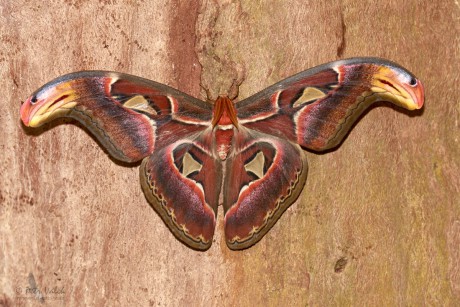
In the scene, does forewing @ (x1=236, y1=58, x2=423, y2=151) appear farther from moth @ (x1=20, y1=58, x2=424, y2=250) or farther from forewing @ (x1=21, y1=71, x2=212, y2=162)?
forewing @ (x1=21, y1=71, x2=212, y2=162)

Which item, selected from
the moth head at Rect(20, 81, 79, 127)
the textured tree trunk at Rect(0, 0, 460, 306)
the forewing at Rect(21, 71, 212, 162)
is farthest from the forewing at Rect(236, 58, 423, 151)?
the moth head at Rect(20, 81, 79, 127)

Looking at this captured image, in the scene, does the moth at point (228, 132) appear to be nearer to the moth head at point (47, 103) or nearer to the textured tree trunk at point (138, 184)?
the moth head at point (47, 103)

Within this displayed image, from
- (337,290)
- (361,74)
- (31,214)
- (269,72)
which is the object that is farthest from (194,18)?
(337,290)

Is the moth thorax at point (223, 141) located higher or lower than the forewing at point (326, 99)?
lower

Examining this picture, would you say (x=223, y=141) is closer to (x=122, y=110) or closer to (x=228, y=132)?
(x=228, y=132)

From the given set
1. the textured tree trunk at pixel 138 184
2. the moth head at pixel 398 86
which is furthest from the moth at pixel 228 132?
the textured tree trunk at pixel 138 184

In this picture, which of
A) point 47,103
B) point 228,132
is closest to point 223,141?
point 228,132
